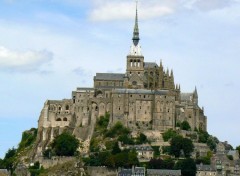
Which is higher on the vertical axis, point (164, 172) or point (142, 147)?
point (142, 147)

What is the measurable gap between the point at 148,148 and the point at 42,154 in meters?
14.4

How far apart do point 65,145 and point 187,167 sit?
1679 cm

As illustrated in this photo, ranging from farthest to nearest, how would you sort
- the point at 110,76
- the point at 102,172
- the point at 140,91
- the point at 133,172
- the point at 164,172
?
the point at 110,76 < the point at 140,91 < the point at 102,172 < the point at 164,172 < the point at 133,172

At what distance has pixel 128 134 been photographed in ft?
364

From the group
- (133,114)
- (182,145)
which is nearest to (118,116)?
(133,114)

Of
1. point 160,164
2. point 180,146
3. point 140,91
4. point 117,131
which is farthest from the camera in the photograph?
point 140,91

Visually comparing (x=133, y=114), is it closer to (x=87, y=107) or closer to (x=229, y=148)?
(x=87, y=107)

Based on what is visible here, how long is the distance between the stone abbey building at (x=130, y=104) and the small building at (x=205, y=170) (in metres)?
10.8

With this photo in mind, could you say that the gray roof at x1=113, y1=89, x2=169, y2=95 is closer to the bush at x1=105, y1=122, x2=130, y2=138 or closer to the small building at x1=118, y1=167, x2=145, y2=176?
the bush at x1=105, y1=122, x2=130, y2=138

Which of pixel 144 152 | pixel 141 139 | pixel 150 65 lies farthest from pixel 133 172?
pixel 150 65

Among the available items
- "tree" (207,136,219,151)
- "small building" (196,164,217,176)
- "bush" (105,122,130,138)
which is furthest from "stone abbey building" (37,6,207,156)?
"small building" (196,164,217,176)

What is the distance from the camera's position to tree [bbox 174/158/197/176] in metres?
101

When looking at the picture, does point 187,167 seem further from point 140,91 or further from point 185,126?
point 140,91

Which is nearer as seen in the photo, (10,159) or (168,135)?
(168,135)
